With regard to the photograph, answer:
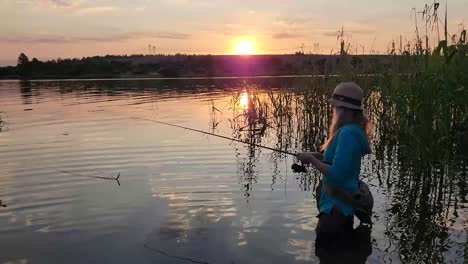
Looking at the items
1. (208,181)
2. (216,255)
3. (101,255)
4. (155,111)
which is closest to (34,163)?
(208,181)

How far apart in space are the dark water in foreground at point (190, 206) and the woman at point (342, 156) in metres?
0.52

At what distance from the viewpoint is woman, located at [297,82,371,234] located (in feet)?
16.6

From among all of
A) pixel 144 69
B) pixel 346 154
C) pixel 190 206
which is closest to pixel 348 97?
pixel 346 154

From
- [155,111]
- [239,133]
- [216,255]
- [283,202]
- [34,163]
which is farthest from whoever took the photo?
[155,111]

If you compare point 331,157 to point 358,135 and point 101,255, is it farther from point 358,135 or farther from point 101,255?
point 101,255

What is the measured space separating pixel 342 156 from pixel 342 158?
0.08ft

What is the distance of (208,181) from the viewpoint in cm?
916

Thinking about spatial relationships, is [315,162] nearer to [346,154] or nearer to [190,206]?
[346,154]

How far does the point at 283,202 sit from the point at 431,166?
2.92 m

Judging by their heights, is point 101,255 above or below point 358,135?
below

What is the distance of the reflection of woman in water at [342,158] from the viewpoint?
507cm

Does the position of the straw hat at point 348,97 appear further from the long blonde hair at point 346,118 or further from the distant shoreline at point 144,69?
the distant shoreline at point 144,69

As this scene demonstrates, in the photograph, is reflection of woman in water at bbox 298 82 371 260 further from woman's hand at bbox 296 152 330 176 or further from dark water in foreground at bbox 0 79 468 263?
dark water in foreground at bbox 0 79 468 263

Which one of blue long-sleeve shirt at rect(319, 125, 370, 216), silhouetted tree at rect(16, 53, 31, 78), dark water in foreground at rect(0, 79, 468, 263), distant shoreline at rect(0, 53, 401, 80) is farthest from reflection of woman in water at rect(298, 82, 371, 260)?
silhouetted tree at rect(16, 53, 31, 78)
